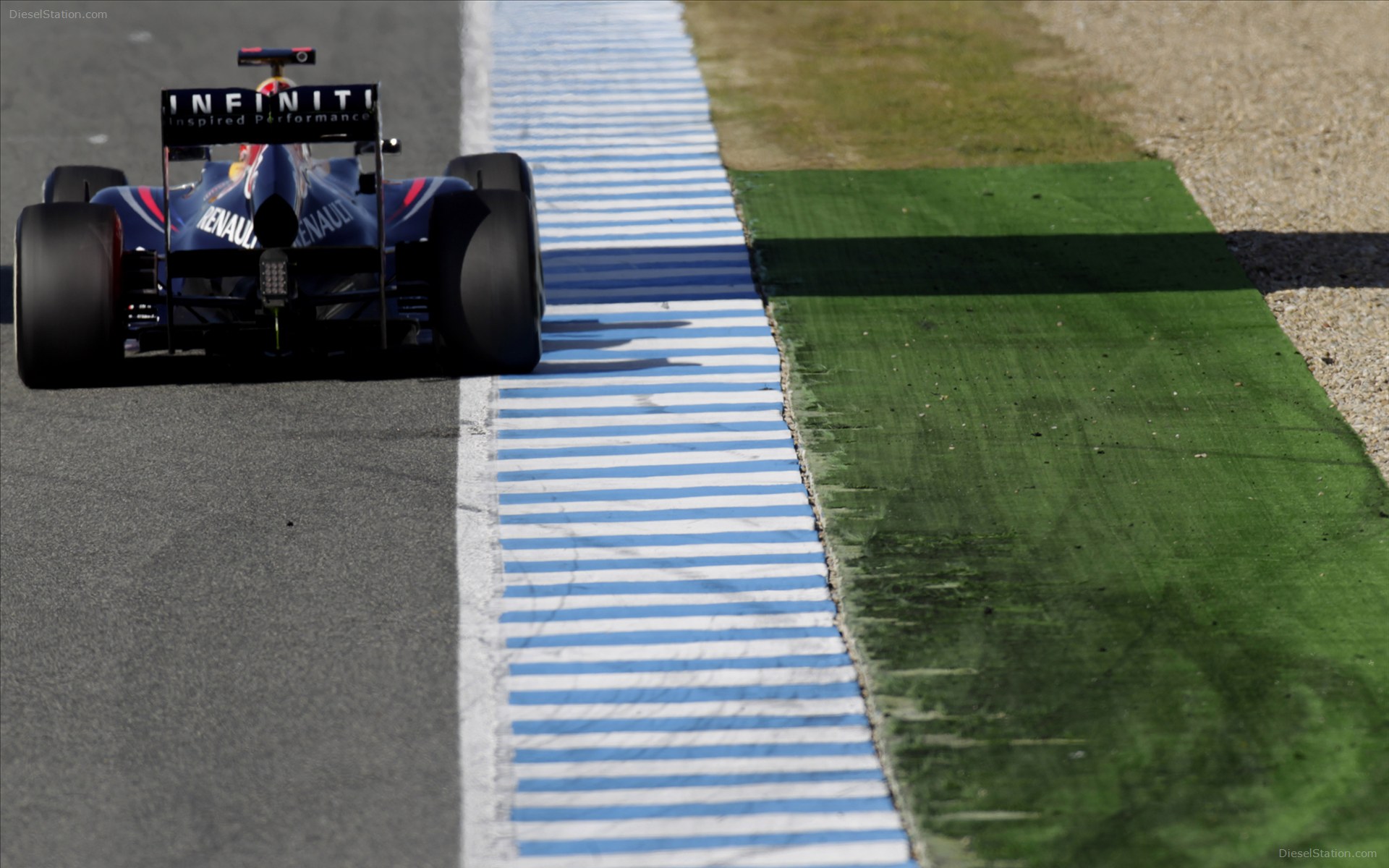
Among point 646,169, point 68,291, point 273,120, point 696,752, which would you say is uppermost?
point 273,120

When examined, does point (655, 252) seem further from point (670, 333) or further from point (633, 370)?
point (633, 370)

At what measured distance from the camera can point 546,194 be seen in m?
13.4

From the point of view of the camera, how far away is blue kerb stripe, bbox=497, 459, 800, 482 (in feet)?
30.1

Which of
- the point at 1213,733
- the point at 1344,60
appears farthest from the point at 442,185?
the point at 1344,60

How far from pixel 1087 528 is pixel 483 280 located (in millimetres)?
3823

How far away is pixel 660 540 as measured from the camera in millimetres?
8523

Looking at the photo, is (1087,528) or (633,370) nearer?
Result: (1087,528)

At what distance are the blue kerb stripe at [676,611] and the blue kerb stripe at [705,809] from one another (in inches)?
55.7

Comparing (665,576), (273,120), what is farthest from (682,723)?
(273,120)

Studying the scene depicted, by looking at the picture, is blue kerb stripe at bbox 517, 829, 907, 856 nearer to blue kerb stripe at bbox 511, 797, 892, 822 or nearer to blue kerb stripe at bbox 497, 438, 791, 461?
blue kerb stripe at bbox 511, 797, 892, 822

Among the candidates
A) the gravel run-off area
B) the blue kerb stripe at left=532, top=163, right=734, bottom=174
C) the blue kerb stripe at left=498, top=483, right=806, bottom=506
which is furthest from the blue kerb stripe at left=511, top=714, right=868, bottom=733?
the blue kerb stripe at left=532, top=163, right=734, bottom=174

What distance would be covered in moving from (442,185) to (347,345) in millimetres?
1621

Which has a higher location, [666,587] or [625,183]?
[625,183]

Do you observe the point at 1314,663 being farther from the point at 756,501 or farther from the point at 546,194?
the point at 546,194
